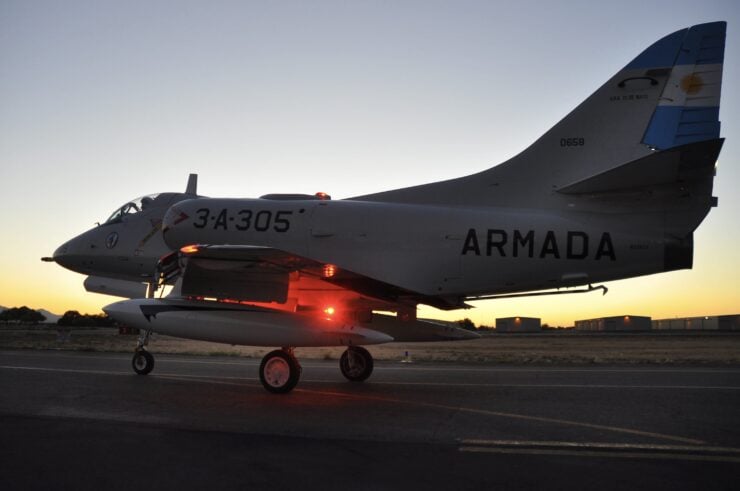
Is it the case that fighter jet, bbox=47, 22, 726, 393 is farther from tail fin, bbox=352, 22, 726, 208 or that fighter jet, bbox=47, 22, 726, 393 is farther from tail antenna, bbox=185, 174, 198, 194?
tail antenna, bbox=185, 174, 198, 194

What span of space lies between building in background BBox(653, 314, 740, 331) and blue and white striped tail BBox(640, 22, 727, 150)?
63.7 meters

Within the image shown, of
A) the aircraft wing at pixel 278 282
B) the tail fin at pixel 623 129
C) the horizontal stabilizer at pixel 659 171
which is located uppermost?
the tail fin at pixel 623 129

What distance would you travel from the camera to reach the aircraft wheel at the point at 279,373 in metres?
10.4

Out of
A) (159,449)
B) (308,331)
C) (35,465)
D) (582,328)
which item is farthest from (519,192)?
(582,328)

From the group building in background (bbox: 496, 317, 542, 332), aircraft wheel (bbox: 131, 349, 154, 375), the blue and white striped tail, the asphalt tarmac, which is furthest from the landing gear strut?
building in background (bbox: 496, 317, 542, 332)

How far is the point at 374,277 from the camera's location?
11453 mm

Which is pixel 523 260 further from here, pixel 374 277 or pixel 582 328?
pixel 582 328

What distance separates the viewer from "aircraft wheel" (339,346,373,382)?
12492 mm

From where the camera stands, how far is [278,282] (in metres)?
11.6

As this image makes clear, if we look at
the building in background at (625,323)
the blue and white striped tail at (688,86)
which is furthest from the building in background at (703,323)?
the blue and white striped tail at (688,86)

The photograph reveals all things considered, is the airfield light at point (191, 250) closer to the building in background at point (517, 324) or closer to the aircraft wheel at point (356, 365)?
the aircraft wheel at point (356, 365)

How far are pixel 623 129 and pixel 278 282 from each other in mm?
7276

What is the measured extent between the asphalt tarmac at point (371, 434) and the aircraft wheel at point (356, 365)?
71 centimetres

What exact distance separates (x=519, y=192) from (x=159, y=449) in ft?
27.2
